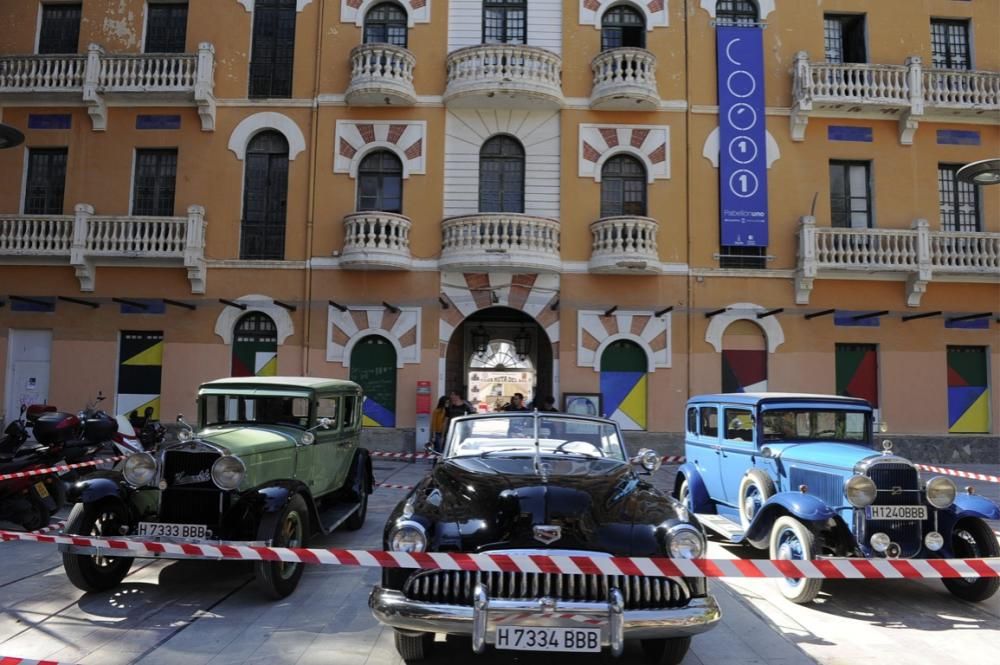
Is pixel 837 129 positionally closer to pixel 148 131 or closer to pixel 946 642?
pixel 946 642

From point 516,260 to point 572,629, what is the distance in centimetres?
1247

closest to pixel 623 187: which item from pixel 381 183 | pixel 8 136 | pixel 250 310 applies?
pixel 381 183

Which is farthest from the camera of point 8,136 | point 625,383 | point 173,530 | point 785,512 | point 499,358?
point 499,358

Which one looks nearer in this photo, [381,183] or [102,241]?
[102,241]

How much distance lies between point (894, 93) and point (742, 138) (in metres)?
3.99

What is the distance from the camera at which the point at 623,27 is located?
17.5 m

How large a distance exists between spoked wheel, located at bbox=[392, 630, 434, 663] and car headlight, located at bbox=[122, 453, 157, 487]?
3.10 m

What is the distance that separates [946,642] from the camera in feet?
16.3

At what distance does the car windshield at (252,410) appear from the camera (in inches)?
288

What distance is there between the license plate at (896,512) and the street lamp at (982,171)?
20.2ft

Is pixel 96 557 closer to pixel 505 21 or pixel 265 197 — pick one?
pixel 265 197

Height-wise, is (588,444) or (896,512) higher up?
(588,444)

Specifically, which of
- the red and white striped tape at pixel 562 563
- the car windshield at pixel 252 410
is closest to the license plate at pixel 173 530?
the red and white striped tape at pixel 562 563

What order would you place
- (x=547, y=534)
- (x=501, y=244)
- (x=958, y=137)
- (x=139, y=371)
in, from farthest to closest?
(x=958, y=137)
(x=139, y=371)
(x=501, y=244)
(x=547, y=534)
